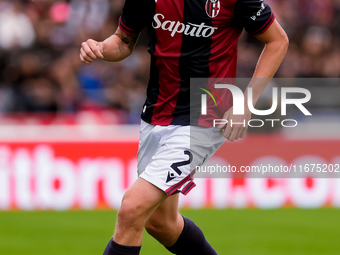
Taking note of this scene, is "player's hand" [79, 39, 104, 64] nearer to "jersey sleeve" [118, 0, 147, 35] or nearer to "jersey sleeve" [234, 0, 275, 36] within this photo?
"jersey sleeve" [118, 0, 147, 35]

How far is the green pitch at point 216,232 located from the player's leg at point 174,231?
1467mm

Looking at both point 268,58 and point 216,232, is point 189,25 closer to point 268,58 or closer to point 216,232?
point 268,58

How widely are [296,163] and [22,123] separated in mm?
3445

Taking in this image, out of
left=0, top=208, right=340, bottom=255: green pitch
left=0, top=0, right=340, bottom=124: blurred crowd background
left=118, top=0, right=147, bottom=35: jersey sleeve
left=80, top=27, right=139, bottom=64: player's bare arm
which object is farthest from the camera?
left=0, top=0, right=340, bottom=124: blurred crowd background

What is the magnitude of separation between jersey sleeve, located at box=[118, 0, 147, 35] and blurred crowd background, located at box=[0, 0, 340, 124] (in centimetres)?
399

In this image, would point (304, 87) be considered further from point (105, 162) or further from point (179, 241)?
point (179, 241)

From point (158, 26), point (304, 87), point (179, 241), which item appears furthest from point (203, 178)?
point (158, 26)

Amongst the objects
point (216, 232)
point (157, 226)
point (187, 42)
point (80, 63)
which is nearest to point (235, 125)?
point (187, 42)

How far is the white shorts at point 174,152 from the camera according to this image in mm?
3182

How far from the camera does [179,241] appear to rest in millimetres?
3658

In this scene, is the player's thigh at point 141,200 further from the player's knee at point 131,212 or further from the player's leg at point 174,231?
the player's leg at point 174,231

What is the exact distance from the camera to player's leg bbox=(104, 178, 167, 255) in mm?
3072

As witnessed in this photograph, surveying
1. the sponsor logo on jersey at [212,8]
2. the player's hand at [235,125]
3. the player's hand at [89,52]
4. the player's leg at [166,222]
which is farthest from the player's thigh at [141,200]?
the sponsor logo on jersey at [212,8]

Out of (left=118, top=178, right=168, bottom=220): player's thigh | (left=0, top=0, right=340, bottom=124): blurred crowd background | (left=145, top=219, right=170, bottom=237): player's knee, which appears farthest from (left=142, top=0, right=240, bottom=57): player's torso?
(left=0, top=0, right=340, bottom=124): blurred crowd background
